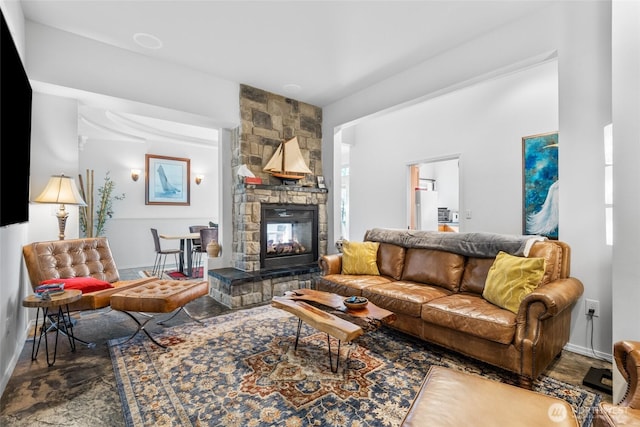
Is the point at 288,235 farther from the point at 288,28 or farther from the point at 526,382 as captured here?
the point at 526,382

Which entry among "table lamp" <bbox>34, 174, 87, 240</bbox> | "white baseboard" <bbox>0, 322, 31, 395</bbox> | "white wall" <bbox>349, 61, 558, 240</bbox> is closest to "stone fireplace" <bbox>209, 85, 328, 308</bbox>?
"white wall" <bbox>349, 61, 558, 240</bbox>

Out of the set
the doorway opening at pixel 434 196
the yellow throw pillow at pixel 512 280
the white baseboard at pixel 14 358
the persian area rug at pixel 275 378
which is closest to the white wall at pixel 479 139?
the doorway opening at pixel 434 196

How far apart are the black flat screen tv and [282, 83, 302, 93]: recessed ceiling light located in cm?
267

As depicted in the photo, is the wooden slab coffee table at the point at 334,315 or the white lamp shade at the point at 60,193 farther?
the white lamp shade at the point at 60,193

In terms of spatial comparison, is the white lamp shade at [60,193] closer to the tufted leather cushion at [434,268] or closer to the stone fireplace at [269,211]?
the stone fireplace at [269,211]

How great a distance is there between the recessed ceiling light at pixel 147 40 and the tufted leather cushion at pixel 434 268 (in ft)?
11.4

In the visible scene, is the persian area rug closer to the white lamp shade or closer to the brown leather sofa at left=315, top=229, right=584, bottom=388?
the brown leather sofa at left=315, top=229, right=584, bottom=388

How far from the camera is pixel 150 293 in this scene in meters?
2.69

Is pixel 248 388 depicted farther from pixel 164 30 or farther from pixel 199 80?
pixel 199 80

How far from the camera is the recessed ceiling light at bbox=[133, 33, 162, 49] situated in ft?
9.75

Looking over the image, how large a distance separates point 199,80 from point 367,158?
342cm

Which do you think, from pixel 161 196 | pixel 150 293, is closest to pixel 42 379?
pixel 150 293

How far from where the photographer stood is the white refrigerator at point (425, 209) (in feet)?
18.2

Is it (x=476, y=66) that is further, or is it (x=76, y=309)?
(x=476, y=66)
